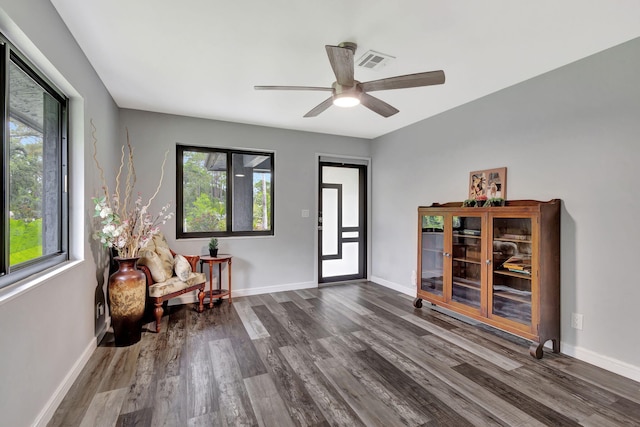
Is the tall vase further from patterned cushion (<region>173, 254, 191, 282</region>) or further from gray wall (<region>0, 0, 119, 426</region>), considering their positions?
patterned cushion (<region>173, 254, 191, 282</region>)

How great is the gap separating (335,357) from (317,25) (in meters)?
2.59

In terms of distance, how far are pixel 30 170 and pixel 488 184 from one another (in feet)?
13.0

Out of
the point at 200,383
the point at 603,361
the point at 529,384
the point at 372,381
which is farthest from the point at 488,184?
the point at 200,383

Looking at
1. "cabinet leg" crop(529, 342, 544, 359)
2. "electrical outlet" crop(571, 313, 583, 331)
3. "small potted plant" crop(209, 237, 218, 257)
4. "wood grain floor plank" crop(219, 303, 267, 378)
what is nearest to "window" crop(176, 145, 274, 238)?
"small potted plant" crop(209, 237, 218, 257)

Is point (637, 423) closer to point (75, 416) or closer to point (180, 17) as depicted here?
point (75, 416)

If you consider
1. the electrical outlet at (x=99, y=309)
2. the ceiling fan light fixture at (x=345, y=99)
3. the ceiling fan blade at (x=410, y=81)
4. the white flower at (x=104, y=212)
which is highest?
the ceiling fan blade at (x=410, y=81)

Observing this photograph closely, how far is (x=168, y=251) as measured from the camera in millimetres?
3695

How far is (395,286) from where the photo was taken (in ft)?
15.5

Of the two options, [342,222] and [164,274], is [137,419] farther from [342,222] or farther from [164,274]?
[342,222]

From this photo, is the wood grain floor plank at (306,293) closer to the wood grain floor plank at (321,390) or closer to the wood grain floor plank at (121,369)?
the wood grain floor plank at (321,390)

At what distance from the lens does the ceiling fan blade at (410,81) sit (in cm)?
201

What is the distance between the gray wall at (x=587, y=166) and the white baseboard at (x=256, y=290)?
301 cm

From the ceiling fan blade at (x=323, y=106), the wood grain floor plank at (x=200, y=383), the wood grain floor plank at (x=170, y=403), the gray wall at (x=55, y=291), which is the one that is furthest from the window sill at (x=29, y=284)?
the ceiling fan blade at (x=323, y=106)

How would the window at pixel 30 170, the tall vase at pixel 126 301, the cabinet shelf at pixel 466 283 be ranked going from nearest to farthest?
the window at pixel 30 170 → the tall vase at pixel 126 301 → the cabinet shelf at pixel 466 283
